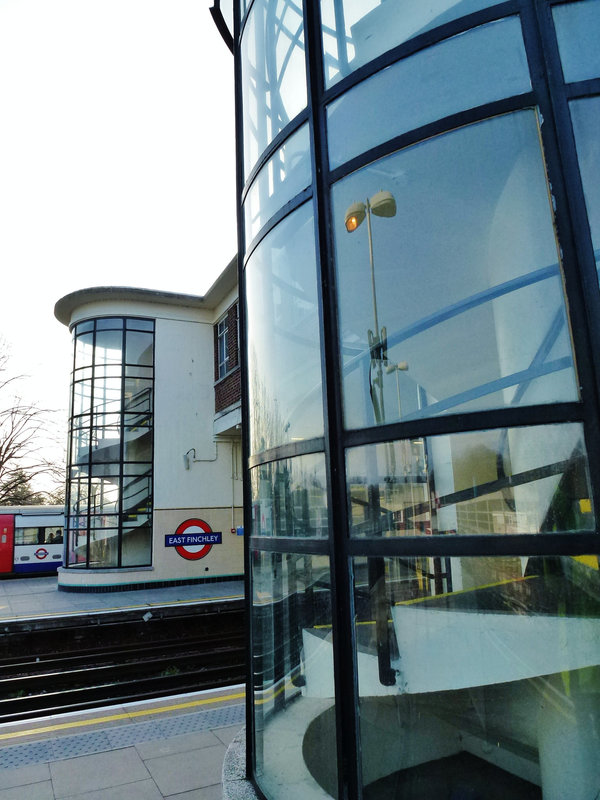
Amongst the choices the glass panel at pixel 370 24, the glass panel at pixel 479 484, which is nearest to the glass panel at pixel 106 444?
the glass panel at pixel 370 24

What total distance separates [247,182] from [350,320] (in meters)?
1.96

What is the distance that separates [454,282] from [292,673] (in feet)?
8.11

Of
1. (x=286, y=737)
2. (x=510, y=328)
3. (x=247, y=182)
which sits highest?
(x=247, y=182)

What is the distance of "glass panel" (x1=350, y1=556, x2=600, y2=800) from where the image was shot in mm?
2359

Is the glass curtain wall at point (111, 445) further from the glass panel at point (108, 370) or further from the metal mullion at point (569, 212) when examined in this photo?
the metal mullion at point (569, 212)

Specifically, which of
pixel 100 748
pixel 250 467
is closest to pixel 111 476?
pixel 100 748

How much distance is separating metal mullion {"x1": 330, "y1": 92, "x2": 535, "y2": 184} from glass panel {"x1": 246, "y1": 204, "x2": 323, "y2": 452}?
0.39 metres

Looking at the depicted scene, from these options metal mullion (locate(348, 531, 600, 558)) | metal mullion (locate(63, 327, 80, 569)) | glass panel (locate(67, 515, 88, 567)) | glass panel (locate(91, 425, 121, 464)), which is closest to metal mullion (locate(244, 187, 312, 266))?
metal mullion (locate(348, 531, 600, 558))

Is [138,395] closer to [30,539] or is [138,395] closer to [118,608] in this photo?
[118,608]

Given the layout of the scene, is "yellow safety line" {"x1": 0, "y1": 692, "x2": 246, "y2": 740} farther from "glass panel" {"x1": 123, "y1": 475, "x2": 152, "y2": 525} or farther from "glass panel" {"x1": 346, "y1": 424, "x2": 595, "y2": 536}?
"glass panel" {"x1": 123, "y1": 475, "x2": 152, "y2": 525}

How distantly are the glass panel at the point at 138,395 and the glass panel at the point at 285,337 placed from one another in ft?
49.0

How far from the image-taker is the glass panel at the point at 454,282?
2.54 metres

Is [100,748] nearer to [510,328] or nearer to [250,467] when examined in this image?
[250,467]

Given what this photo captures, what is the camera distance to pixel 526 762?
8.30 ft
